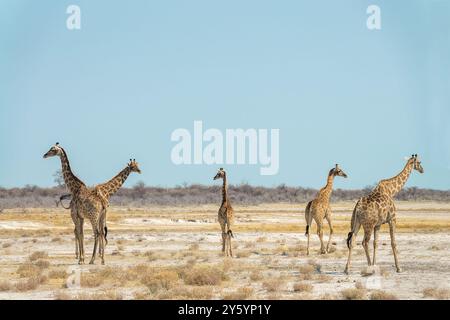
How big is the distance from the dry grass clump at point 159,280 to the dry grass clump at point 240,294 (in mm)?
1825

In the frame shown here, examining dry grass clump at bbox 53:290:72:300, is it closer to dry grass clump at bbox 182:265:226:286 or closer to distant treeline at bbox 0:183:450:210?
dry grass clump at bbox 182:265:226:286

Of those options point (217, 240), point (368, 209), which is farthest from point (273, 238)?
point (368, 209)

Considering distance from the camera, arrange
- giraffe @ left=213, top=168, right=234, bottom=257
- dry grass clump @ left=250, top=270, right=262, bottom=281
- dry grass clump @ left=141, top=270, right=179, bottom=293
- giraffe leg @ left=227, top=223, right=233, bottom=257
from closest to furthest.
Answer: dry grass clump @ left=141, top=270, right=179, bottom=293, dry grass clump @ left=250, top=270, right=262, bottom=281, giraffe leg @ left=227, top=223, right=233, bottom=257, giraffe @ left=213, top=168, right=234, bottom=257

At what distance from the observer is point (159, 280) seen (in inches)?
776

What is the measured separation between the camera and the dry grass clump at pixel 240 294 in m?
17.0

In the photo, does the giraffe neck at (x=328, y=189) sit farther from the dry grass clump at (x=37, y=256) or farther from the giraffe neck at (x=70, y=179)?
the dry grass clump at (x=37, y=256)

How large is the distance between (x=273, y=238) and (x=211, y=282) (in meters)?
19.4

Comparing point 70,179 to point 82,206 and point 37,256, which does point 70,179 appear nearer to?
point 82,206

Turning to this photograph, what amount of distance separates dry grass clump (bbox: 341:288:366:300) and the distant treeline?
81.2m

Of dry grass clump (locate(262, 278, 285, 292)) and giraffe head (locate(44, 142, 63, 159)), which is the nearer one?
dry grass clump (locate(262, 278, 285, 292))

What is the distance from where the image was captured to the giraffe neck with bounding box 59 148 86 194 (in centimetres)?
2436

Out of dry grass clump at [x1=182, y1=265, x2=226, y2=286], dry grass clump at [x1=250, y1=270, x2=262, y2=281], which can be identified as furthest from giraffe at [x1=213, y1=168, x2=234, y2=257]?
dry grass clump at [x1=182, y1=265, x2=226, y2=286]

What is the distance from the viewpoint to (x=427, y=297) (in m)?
17.4
